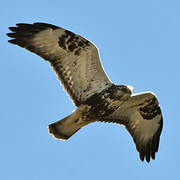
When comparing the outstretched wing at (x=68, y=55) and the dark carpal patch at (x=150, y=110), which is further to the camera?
the dark carpal patch at (x=150, y=110)

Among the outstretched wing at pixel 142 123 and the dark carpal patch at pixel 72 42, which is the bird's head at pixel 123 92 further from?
the dark carpal patch at pixel 72 42

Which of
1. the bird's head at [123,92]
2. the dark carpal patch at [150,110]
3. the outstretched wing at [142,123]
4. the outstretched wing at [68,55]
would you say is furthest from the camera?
the outstretched wing at [142,123]

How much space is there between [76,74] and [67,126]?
4.19 ft

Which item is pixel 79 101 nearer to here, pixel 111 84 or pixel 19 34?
pixel 111 84

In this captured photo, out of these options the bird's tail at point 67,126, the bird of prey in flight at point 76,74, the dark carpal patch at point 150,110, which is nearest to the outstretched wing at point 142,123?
the dark carpal patch at point 150,110

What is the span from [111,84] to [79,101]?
0.88m

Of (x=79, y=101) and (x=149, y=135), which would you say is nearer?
(x=79, y=101)

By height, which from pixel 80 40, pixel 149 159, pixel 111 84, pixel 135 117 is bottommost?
pixel 149 159

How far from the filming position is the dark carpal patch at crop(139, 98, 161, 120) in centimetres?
1491

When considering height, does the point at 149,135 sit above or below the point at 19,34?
below

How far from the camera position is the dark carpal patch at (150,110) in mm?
14906

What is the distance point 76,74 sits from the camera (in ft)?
47.4

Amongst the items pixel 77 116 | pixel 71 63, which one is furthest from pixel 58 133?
pixel 71 63

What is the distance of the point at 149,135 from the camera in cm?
1536
